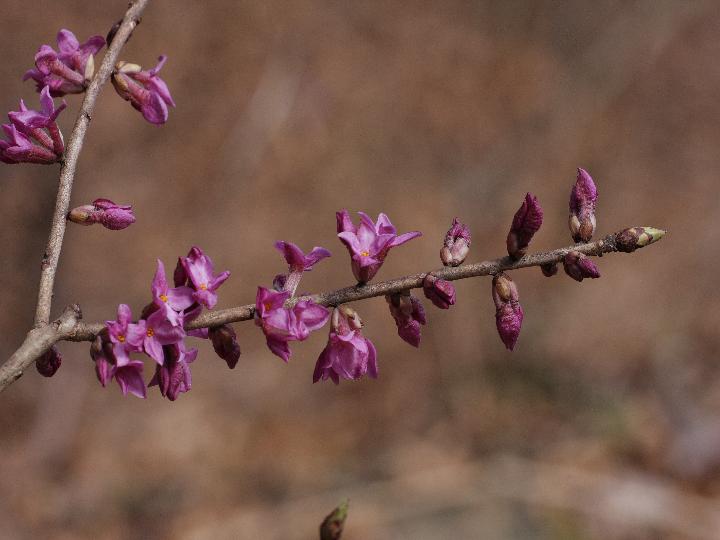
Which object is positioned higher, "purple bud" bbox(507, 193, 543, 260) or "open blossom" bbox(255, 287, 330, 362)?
"purple bud" bbox(507, 193, 543, 260)

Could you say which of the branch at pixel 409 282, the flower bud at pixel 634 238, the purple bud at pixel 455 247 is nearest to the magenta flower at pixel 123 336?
the branch at pixel 409 282

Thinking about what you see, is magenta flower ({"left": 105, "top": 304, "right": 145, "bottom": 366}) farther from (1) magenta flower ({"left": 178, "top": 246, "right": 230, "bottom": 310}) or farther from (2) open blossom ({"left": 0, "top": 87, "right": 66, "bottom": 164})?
(2) open blossom ({"left": 0, "top": 87, "right": 66, "bottom": 164})

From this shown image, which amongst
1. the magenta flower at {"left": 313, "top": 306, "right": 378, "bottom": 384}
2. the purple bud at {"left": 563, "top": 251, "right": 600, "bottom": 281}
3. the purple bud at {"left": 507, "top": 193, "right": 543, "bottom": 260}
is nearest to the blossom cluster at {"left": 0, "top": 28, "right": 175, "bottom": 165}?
the magenta flower at {"left": 313, "top": 306, "right": 378, "bottom": 384}

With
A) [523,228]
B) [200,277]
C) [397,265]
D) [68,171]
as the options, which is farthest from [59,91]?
[397,265]

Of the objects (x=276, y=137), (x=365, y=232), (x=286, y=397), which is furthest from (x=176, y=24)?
(x=365, y=232)

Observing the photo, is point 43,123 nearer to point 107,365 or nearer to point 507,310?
point 107,365

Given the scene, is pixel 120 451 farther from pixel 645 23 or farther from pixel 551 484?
pixel 645 23
